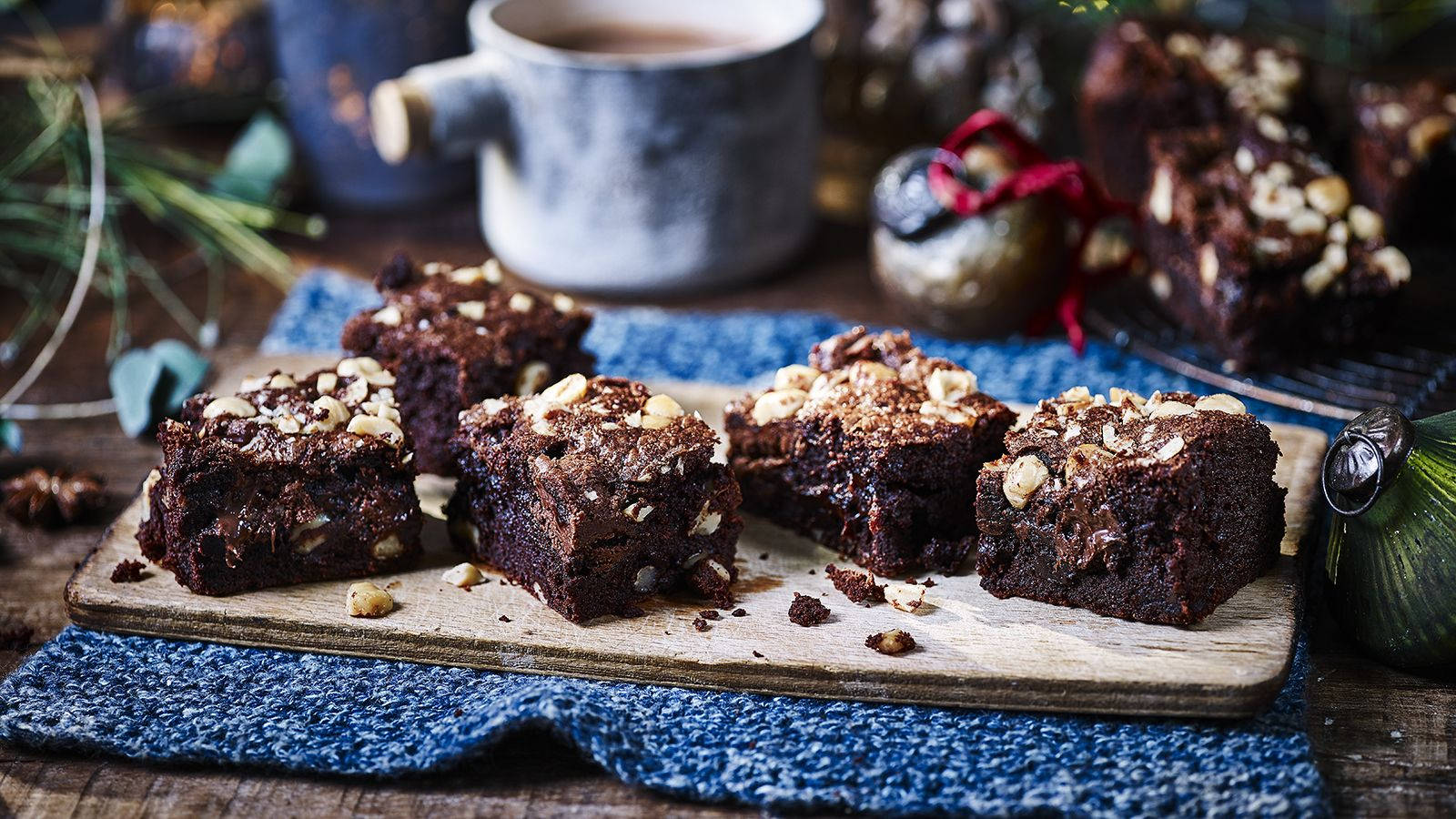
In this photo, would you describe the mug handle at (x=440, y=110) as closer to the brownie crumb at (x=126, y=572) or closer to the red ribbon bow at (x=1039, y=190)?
the red ribbon bow at (x=1039, y=190)

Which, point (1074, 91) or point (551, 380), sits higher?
point (1074, 91)

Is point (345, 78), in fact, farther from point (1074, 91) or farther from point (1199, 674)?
point (1199, 674)

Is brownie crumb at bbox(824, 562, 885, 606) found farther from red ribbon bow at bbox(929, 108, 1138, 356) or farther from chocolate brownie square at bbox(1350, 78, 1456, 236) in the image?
chocolate brownie square at bbox(1350, 78, 1456, 236)

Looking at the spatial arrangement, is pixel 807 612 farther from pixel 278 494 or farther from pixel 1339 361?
pixel 1339 361

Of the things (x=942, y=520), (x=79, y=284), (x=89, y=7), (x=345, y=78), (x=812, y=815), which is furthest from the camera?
(x=89, y=7)

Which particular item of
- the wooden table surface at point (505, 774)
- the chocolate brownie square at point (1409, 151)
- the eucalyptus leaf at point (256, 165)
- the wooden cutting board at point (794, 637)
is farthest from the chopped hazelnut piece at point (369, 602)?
the chocolate brownie square at point (1409, 151)

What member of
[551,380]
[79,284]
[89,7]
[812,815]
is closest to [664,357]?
[551,380]
